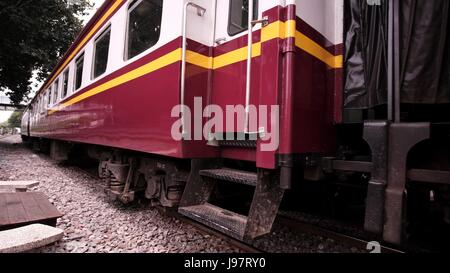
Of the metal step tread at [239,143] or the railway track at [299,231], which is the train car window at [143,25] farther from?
the railway track at [299,231]

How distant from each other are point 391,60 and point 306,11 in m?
0.79

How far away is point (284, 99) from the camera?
7.02 ft

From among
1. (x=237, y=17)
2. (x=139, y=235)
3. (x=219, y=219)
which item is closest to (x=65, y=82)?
(x=139, y=235)

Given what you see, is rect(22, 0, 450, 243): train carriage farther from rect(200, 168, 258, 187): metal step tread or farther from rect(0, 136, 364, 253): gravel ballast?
rect(0, 136, 364, 253): gravel ballast

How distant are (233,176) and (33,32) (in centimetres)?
1491

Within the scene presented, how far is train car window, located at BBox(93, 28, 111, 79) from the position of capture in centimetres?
446

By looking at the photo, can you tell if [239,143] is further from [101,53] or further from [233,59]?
[101,53]

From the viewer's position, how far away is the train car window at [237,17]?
8.68 feet

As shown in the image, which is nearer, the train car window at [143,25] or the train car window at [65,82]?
the train car window at [143,25]

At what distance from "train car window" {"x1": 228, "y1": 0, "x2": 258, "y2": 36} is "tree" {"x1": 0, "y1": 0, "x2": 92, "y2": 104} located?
43.7 ft

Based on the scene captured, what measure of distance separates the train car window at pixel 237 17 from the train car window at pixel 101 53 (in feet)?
8.18

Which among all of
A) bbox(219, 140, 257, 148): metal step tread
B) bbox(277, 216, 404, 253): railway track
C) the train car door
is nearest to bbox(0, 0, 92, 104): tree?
the train car door

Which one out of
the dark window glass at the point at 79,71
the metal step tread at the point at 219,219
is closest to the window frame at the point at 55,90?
the dark window glass at the point at 79,71
